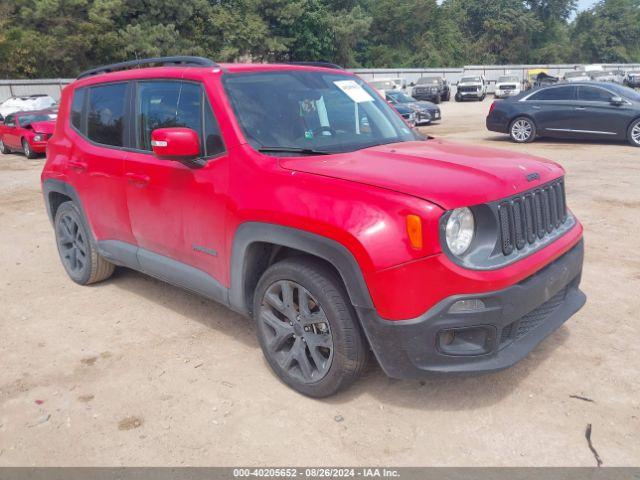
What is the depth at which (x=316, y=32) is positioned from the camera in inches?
2055

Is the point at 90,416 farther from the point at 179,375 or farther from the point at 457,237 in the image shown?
the point at 457,237

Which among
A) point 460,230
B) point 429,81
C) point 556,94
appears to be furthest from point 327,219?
point 429,81

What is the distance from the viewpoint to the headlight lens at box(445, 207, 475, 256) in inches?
114

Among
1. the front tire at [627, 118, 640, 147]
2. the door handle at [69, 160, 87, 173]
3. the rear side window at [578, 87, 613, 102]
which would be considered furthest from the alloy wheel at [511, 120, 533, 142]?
the door handle at [69, 160, 87, 173]

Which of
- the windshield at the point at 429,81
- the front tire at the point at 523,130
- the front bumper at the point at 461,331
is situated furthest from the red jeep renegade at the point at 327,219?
the windshield at the point at 429,81

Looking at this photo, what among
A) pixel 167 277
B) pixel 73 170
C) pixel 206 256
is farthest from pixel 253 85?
pixel 73 170

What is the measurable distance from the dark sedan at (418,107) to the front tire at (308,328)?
1761 cm

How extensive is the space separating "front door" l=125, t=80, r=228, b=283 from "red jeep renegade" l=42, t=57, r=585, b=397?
12 mm

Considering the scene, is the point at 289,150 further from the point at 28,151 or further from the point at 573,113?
the point at 28,151

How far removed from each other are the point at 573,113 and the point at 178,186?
12.6 m

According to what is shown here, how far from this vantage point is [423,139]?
4395mm

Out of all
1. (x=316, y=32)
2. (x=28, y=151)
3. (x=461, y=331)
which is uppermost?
(x=316, y=32)

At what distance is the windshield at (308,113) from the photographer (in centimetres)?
366

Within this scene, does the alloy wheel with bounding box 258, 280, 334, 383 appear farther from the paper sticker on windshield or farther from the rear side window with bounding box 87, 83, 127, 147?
the rear side window with bounding box 87, 83, 127, 147
